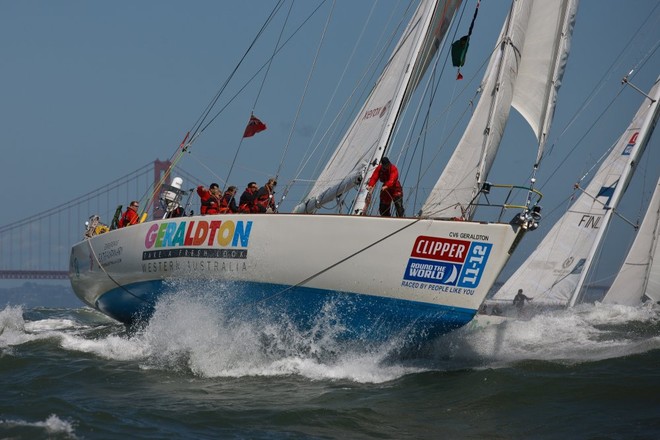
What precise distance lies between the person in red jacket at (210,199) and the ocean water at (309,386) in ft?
3.91

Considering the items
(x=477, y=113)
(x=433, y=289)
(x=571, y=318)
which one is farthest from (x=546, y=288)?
(x=433, y=289)

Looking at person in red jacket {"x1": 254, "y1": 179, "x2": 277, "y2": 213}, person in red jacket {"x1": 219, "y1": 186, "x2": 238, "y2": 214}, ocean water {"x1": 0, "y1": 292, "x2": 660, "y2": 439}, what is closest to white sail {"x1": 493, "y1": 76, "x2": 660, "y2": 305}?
ocean water {"x1": 0, "y1": 292, "x2": 660, "y2": 439}

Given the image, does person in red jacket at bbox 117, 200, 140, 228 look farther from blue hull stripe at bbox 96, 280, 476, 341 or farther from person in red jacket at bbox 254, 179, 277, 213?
blue hull stripe at bbox 96, 280, 476, 341

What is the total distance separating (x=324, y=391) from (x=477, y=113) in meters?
6.19

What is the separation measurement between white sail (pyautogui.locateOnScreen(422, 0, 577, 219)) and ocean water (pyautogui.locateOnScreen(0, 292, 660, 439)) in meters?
1.96

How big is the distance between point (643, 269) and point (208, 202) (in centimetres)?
1414

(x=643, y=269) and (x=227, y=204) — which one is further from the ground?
(x=227, y=204)

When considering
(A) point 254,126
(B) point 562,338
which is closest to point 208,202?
(A) point 254,126

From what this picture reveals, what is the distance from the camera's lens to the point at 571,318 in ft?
53.8

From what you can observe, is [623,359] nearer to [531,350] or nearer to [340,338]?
[531,350]

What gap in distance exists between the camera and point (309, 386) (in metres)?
8.72

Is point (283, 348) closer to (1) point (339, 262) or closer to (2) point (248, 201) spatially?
(1) point (339, 262)

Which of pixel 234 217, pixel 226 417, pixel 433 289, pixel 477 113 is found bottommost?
pixel 226 417

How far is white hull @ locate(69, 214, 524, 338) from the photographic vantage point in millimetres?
9102
